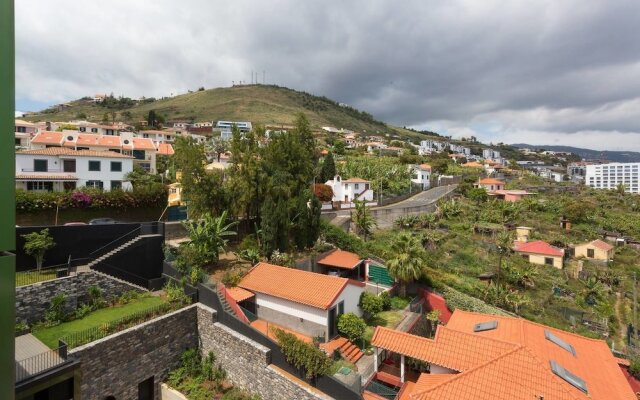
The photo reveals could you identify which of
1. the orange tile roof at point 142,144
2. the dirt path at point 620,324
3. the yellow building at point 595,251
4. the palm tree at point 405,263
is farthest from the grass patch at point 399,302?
the orange tile roof at point 142,144

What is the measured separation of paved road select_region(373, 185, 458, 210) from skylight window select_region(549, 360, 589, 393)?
38.1m

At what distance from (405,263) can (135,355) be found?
18709 millimetres

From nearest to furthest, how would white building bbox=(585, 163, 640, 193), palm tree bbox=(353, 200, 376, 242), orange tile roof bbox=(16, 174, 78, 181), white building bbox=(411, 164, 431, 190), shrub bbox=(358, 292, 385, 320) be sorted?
shrub bbox=(358, 292, 385, 320), orange tile roof bbox=(16, 174, 78, 181), palm tree bbox=(353, 200, 376, 242), white building bbox=(411, 164, 431, 190), white building bbox=(585, 163, 640, 193)

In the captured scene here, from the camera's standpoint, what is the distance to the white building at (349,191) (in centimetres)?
5581

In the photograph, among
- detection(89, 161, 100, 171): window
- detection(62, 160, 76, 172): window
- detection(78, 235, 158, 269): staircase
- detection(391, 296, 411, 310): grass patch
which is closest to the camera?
detection(78, 235, 158, 269): staircase

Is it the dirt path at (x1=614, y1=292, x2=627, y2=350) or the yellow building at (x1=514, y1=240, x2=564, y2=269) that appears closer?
the dirt path at (x1=614, y1=292, x2=627, y2=350)

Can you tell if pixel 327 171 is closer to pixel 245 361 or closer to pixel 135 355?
pixel 245 361

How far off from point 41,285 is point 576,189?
103887 millimetres

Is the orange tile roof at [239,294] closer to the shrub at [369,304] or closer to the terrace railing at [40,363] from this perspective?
the shrub at [369,304]

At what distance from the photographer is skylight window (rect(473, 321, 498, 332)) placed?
18814 millimetres

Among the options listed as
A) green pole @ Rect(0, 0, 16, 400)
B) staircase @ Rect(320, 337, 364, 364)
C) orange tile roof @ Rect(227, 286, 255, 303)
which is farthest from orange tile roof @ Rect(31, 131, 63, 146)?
green pole @ Rect(0, 0, 16, 400)

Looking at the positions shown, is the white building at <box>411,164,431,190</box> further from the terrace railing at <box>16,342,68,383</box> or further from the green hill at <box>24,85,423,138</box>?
the green hill at <box>24,85,423,138</box>

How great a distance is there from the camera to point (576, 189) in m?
85.3

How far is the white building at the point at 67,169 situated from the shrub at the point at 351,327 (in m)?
27.0
